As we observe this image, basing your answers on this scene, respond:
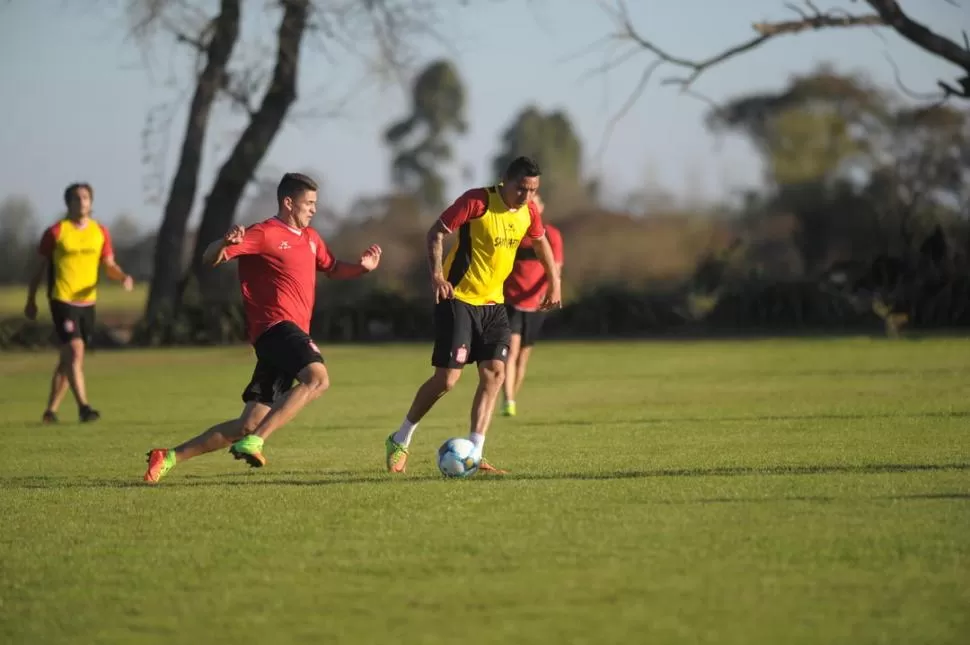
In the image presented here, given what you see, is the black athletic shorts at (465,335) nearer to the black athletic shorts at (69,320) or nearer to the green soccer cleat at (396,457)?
the green soccer cleat at (396,457)

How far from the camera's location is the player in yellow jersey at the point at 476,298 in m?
11.0

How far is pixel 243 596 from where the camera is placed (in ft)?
22.4

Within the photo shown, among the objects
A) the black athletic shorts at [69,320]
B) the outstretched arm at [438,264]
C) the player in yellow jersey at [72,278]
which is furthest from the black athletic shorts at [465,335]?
the black athletic shorts at [69,320]

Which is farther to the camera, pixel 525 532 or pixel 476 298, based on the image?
pixel 476 298

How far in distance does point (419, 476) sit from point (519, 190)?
2.00 meters

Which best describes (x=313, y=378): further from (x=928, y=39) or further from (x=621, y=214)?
(x=621, y=214)

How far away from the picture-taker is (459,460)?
10516 millimetres

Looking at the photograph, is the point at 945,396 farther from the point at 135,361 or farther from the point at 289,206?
the point at 135,361

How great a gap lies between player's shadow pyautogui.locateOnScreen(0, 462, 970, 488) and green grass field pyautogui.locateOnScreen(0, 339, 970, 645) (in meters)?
0.03

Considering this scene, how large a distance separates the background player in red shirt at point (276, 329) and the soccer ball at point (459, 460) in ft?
2.97

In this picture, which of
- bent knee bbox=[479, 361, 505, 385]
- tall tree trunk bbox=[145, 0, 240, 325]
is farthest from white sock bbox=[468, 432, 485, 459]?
tall tree trunk bbox=[145, 0, 240, 325]

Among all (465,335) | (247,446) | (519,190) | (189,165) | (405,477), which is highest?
(189,165)

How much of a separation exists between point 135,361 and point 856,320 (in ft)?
44.8

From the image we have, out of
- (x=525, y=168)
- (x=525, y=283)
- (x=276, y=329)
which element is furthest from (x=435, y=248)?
(x=525, y=283)
